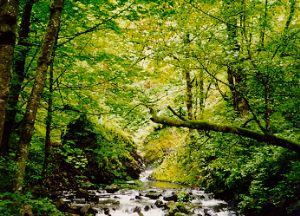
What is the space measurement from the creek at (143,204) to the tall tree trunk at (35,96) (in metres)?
6.13

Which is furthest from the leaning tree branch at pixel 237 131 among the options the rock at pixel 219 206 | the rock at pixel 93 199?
the rock at pixel 93 199

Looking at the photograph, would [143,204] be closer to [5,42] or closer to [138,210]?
[138,210]

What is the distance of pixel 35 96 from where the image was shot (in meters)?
4.02

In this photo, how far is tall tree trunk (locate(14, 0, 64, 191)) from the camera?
3.91m

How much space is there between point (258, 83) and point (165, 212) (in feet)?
20.5

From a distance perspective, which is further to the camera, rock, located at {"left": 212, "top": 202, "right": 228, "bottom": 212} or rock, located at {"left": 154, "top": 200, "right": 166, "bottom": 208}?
rock, located at {"left": 154, "top": 200, "right": 166, "bottom": 208}

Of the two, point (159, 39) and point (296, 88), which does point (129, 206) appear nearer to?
point (159, 39)

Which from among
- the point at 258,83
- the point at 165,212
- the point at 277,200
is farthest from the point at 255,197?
the point at 258,83

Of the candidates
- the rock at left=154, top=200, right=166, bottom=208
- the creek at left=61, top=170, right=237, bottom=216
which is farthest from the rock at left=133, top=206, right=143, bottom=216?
the rock at left=154, top=200, right=166, bottom=208

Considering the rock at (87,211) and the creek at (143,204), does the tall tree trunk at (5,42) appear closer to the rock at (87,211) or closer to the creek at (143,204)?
the rock at (87,211)

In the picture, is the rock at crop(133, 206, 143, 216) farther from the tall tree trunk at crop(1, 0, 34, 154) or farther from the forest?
the tall tree trunk at crop(1, 0, 34, 154)

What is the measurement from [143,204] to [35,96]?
8860mm

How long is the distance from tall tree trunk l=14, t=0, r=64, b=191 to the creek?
613 centimetres

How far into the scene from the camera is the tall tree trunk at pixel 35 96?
391 cm
